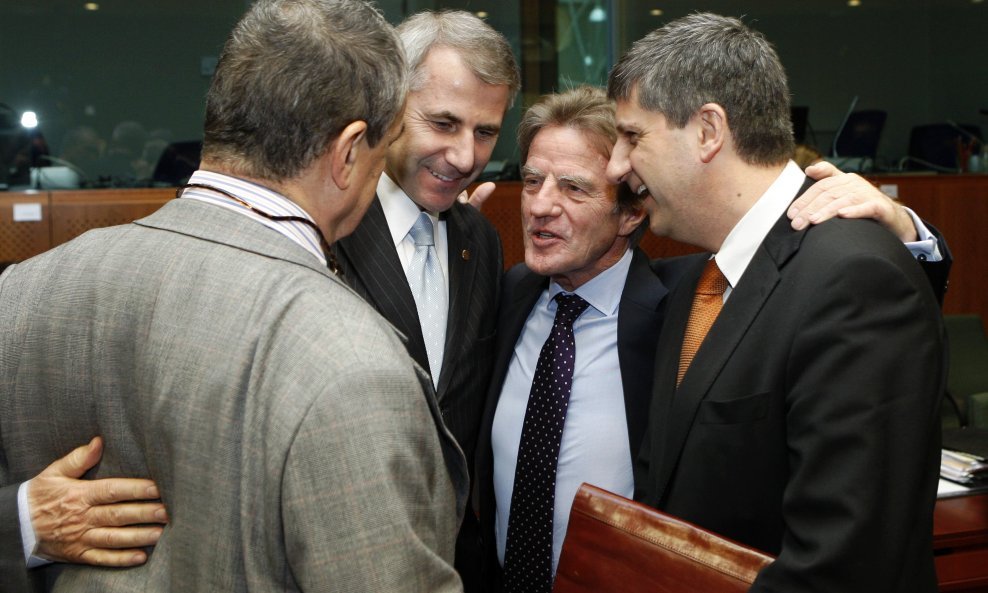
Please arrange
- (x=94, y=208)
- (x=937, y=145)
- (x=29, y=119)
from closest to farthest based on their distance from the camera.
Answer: (x=94, y=208)
(x=29, y=119)
(x=937, y=145)

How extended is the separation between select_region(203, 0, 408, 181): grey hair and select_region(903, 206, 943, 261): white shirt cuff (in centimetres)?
101

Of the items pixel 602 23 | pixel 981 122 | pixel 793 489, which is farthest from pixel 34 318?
pixel 981 122

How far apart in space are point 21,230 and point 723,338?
580 cm

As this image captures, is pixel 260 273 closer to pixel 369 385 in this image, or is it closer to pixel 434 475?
pixel 369 385

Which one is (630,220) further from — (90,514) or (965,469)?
(965,469)

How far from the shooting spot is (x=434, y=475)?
118 cm

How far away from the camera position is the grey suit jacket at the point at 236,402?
1.07 m

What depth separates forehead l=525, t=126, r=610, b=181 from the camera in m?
2.11

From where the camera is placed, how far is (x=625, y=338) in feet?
6.62

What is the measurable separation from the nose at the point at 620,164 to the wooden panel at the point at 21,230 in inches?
209

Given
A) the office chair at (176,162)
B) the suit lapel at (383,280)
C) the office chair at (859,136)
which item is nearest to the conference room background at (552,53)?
the office chair at (176,162)

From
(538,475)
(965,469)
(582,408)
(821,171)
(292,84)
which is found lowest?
(965,469)

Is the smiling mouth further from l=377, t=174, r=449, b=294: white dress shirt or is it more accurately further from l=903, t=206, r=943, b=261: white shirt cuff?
l=903, t=206, r=943, b=261: white shirt cuff

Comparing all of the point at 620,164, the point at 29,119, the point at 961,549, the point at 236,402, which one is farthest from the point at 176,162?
the point at 236,402
